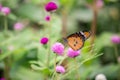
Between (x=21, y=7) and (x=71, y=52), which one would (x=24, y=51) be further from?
(x=21, y=7)

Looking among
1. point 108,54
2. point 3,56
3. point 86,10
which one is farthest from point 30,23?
point 3,56

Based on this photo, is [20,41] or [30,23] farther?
[30,23]

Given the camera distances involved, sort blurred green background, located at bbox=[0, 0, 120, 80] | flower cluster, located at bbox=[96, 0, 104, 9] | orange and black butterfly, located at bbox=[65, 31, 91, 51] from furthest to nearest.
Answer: flower cluster, located at bbox=[96, 0, 104, 9] < blurred green background, located at bbox=[0, 0, 120, 80] < orange and black butterfly, located at bbox=[65, 31, 91, 51]

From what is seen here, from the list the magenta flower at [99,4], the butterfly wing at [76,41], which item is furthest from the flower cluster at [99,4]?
the butterfly wing at [76,41]

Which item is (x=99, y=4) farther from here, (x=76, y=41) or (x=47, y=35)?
(x=76, y=41)

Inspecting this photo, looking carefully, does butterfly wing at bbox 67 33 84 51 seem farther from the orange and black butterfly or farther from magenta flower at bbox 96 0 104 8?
magenta flower at bbox 96 0 104 8

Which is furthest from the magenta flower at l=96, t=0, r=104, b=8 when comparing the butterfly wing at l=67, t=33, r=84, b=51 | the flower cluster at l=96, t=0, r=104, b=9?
the butterfly wing at l=67, t=33, r=84, b=51

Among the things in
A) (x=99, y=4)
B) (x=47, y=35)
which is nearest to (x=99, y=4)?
(x=99, y=4)

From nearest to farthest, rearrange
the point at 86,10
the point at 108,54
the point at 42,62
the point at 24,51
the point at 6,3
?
1. the point at 42,62
2. the point at 24,51
3. the point at 6,3
4. the point at 108,54
5. the point at 86,10

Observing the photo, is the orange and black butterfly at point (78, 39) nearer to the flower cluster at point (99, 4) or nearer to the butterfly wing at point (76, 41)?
the butterfly wing at point (76, 41)
